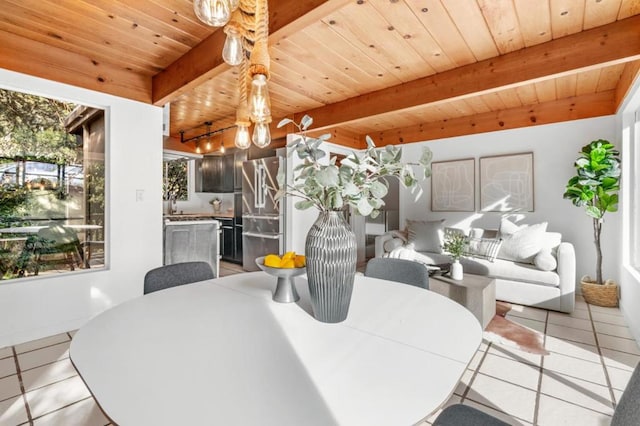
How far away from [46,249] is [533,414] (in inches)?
142

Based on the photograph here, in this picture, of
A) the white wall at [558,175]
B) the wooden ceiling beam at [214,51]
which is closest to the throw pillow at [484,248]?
the white wall at [558,175]

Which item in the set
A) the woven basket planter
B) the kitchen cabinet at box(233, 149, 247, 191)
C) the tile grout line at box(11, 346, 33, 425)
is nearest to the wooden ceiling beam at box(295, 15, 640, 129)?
the woven basket planter

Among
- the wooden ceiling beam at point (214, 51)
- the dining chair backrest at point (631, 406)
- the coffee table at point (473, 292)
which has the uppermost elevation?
the wooden ceiling beam at point (214, 51)

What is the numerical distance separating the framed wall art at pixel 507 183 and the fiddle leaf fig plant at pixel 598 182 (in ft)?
2.37

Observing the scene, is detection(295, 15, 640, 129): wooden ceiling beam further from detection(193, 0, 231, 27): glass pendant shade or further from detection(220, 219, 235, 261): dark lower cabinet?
detection(220, 219, 235, 261): dark lower cabinet

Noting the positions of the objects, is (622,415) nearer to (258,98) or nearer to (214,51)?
(258,98)

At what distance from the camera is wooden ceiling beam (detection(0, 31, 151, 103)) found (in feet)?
7.80

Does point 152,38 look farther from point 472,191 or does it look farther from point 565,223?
point 565,223

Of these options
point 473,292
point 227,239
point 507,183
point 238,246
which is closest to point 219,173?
point 227,239

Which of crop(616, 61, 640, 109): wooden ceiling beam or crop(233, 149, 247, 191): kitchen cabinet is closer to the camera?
crop(616, 61, 640, 109): wooden ceiling beam

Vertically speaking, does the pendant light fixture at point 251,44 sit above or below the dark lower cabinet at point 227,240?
above

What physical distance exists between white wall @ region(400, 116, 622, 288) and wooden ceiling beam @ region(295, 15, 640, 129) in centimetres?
179

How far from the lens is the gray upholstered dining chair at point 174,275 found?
5.23 feet

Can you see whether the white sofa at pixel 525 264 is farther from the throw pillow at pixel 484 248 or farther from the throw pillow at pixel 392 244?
the throw pillow at pixel 392 244
